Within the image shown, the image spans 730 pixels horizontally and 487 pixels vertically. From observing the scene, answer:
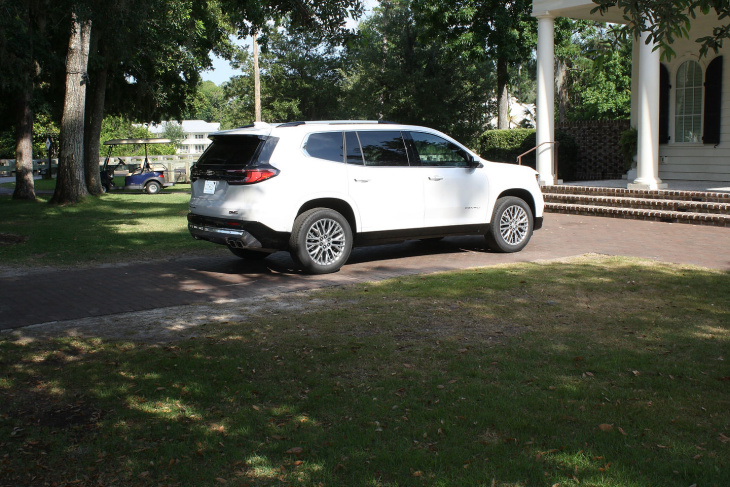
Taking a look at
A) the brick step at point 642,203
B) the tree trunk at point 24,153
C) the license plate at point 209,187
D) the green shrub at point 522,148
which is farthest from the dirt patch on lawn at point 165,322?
the tree trunk at point 24,153

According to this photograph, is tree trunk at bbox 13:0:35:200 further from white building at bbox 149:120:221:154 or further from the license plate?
white building at bbox 149:120:221:154

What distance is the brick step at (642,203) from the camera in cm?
1355

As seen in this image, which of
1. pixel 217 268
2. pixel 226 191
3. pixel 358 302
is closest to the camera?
pixel 358 302

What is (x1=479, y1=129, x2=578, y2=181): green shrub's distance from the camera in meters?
20.9

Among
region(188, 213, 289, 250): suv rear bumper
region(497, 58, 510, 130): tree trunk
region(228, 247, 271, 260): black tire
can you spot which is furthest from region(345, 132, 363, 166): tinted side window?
region(497, 58, 510, 130): tree trunk

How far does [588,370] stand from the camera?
5129 mm

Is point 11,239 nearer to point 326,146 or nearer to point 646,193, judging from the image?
point 326,146

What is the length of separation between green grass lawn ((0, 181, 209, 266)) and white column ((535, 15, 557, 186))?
8.84 meters

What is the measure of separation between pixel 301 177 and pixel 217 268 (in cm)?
189

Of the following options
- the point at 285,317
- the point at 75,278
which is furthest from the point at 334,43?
the point at 285,317

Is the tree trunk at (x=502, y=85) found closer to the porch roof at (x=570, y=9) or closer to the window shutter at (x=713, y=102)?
the porch roof at (x=570, y=9)

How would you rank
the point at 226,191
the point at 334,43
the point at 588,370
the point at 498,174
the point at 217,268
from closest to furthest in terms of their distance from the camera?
the point at 588,370
the point at 226,191
the point at 217,268
the point at 498,174
the point at 334,43

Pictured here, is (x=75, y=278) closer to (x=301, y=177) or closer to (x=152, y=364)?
(x=301, y=177)

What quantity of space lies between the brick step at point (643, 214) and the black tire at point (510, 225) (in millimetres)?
4351
